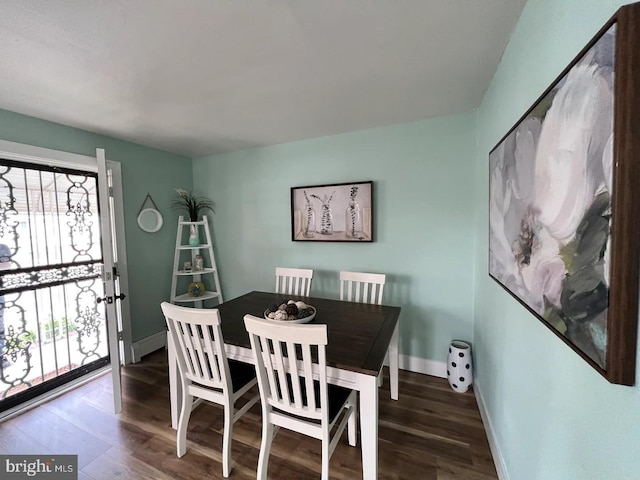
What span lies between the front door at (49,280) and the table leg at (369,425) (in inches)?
73.8

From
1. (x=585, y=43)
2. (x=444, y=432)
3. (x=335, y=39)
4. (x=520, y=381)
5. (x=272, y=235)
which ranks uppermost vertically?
(x=335, y=39)

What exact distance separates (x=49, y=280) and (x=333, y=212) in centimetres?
267

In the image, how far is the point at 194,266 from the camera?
3.33 m

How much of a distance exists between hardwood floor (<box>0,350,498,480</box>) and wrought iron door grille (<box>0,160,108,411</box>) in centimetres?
40

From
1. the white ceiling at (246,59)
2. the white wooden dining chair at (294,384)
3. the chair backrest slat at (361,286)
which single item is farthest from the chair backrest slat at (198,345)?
the white ceiling at (246,59)

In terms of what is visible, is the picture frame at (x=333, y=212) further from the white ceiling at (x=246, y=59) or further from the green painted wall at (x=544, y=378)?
the green painted wall at (x=544, y=378)

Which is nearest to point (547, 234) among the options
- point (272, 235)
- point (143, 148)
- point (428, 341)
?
point (428, 341)

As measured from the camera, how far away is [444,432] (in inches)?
69.3

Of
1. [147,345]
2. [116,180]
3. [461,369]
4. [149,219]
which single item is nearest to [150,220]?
[149,219]

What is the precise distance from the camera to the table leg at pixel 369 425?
125cm

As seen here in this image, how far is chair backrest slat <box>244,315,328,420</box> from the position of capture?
1168mm

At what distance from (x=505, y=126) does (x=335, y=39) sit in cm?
100

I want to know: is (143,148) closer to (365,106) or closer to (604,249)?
(365,106)

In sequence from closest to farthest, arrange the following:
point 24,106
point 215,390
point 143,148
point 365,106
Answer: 1. point 215,390
2. point 24,106
3. point 365,106
4. point 143,148
